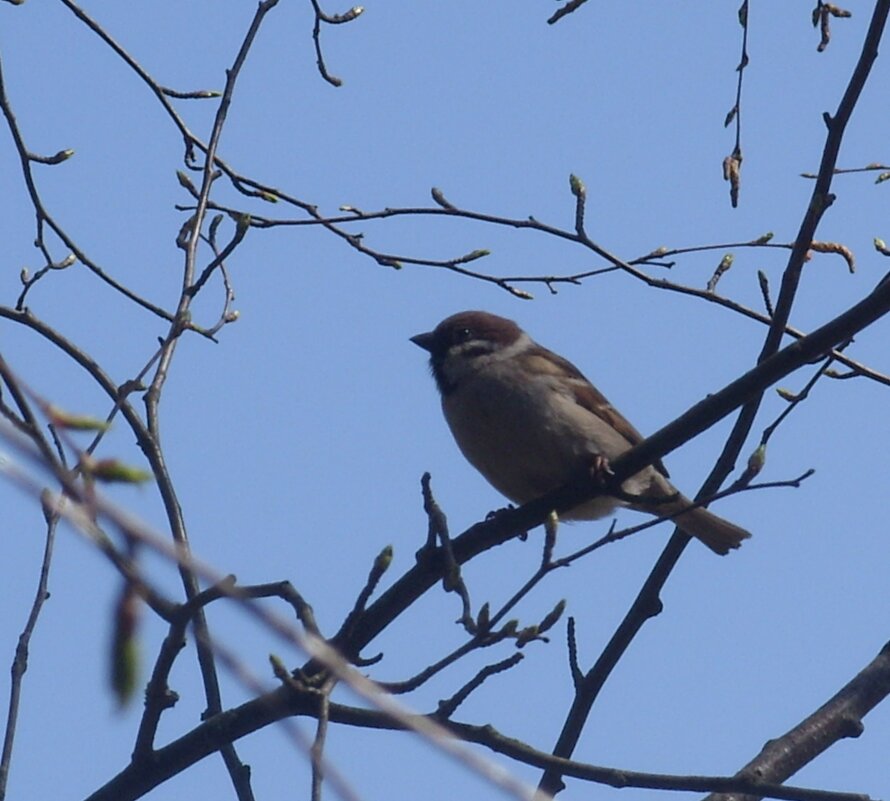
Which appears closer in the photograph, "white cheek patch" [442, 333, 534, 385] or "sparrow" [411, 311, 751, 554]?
"sparrow" [411, 311, 751, 554]

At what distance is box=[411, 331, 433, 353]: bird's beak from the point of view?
548cm

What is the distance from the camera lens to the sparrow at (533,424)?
186 inches

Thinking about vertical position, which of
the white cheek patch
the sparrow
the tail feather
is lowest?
the tail feather

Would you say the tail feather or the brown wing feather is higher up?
the brown wing feather

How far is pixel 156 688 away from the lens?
2.33 meters

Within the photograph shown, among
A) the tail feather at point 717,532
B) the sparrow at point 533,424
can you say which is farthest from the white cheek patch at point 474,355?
the tail feather at point 717,532

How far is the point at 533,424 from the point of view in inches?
187

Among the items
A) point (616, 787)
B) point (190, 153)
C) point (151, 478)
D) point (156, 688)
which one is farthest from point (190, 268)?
point (151, 478)

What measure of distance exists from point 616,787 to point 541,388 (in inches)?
98.4

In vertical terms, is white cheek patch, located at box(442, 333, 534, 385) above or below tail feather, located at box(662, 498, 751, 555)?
above

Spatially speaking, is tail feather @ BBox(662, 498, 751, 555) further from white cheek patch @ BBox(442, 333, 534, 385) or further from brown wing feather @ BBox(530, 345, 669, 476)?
white cheek patch @ BBox(442, 333, 534, 385)

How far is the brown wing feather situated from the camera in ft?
16.6

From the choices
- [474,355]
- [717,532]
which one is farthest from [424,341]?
[717,532]

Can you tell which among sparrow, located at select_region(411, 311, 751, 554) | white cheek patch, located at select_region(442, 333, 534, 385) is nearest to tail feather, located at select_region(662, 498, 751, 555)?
sparrow, located at select_region(411, 311, 751, 554)
